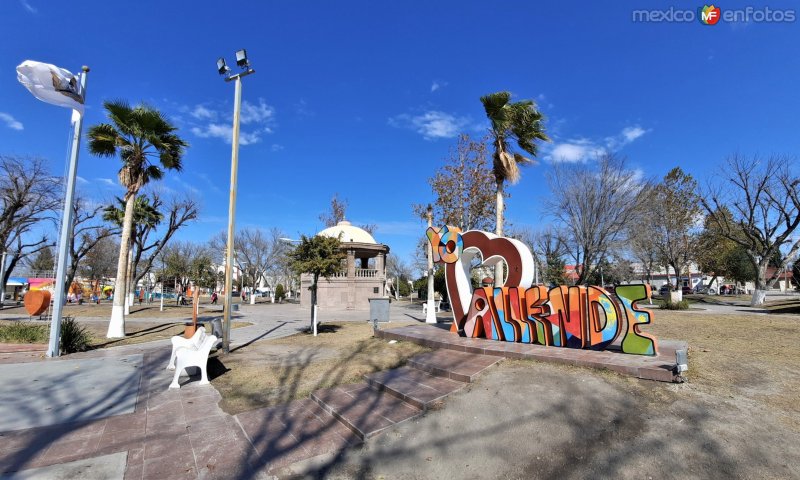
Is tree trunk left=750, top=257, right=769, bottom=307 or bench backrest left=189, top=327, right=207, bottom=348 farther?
tree trunk left=750, top=257, right=769, bottom=307

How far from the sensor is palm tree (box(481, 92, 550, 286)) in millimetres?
13906

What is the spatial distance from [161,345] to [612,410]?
481 inches

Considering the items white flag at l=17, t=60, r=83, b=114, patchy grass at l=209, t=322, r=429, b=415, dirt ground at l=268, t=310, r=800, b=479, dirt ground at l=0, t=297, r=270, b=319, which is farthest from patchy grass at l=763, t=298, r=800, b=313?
dirt ground at l=0, t=297, r=270, b=319

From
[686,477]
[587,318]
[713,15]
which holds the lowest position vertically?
[686,477]

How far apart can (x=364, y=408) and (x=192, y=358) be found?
12.1 ft

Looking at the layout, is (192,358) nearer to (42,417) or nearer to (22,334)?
(42,417)

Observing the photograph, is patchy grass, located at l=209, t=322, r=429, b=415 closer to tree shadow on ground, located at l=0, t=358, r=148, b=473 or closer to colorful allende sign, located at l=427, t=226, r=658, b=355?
tree shadow on ground, located at l=0, t=358, r=148, b=473

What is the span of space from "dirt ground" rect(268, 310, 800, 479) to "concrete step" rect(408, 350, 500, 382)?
1.11ft

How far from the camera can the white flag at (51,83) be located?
9009 mm

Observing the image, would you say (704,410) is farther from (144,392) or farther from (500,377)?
(144,392)

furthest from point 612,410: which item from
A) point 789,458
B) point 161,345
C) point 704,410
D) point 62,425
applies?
point 161,345

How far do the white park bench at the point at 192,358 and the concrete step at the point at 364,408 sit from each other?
246 centimetres

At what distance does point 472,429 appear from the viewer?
15.9ft

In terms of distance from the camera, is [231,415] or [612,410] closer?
[612,410]
